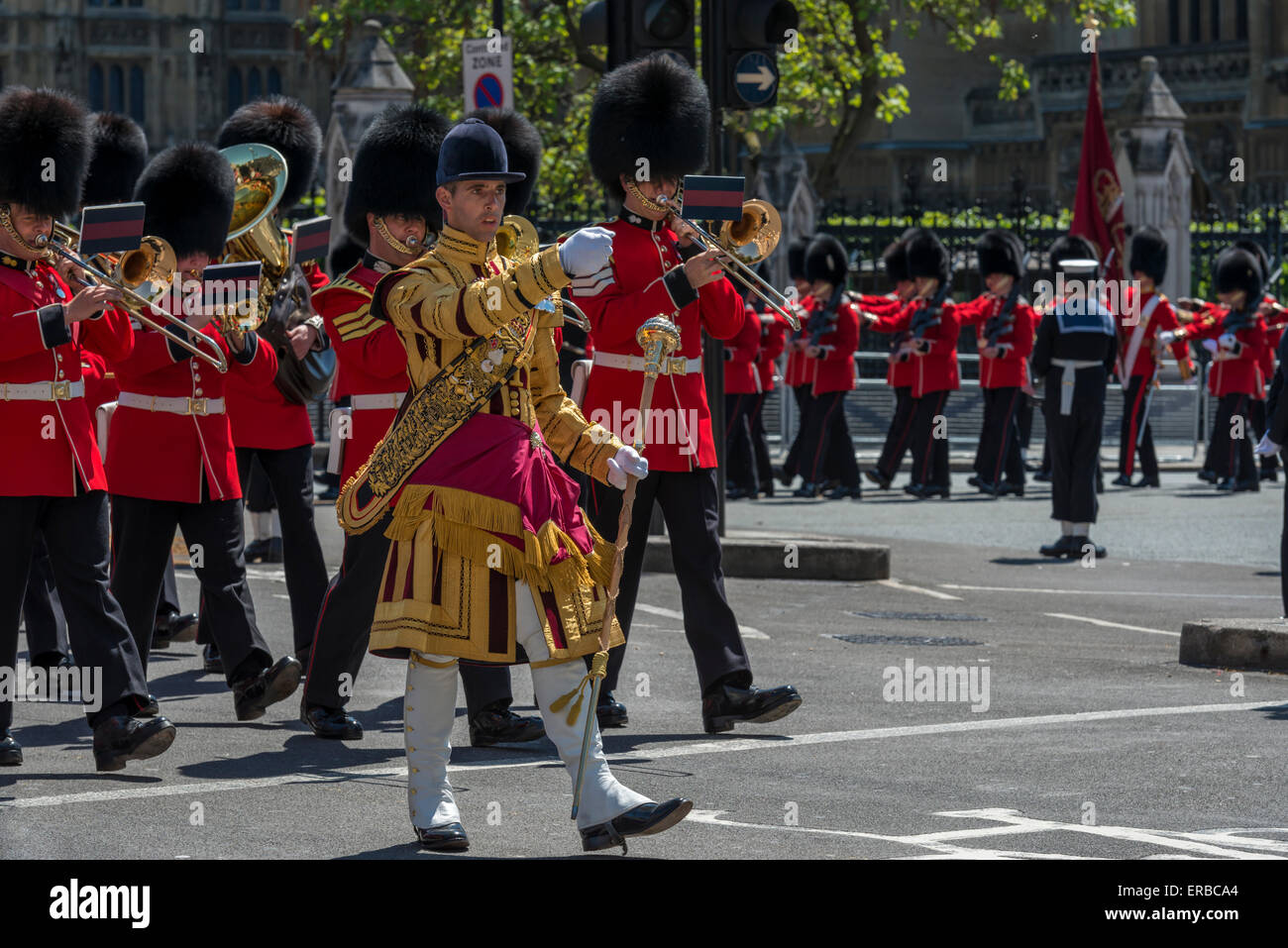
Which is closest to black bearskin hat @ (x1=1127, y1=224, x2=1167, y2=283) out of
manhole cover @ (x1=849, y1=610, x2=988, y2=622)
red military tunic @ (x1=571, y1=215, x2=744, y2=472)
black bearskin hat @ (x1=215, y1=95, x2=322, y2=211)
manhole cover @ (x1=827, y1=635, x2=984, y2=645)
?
manhole cover @ (x1=849, y1=610, x2=988, y2=622)

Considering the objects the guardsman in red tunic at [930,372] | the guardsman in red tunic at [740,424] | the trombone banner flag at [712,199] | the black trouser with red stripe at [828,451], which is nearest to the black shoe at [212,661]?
the trombone banner flag at [712,199]

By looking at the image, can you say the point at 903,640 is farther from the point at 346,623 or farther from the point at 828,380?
the point at 828,380

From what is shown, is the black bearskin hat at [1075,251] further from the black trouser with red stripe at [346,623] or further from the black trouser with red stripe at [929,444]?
the black trouser with red stripe at [346,623]

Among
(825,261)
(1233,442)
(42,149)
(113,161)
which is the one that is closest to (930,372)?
(825,261)

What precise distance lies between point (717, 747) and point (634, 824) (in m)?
1.82

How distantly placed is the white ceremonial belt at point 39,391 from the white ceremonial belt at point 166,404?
925 mm

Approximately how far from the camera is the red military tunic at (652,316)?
7.81 m

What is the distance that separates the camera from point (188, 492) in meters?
8.02

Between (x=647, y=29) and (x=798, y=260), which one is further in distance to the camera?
(x=798, y=260)

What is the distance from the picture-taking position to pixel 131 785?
691cm

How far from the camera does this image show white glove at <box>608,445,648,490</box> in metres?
5.96

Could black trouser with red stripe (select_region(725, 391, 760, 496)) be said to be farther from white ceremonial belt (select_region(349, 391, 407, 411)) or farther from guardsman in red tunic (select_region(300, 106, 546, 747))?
white ceremonial belt (select_region(349, 391, 407, 411))

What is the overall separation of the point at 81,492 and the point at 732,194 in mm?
2029

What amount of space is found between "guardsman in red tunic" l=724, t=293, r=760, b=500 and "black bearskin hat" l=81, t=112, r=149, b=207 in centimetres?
770
